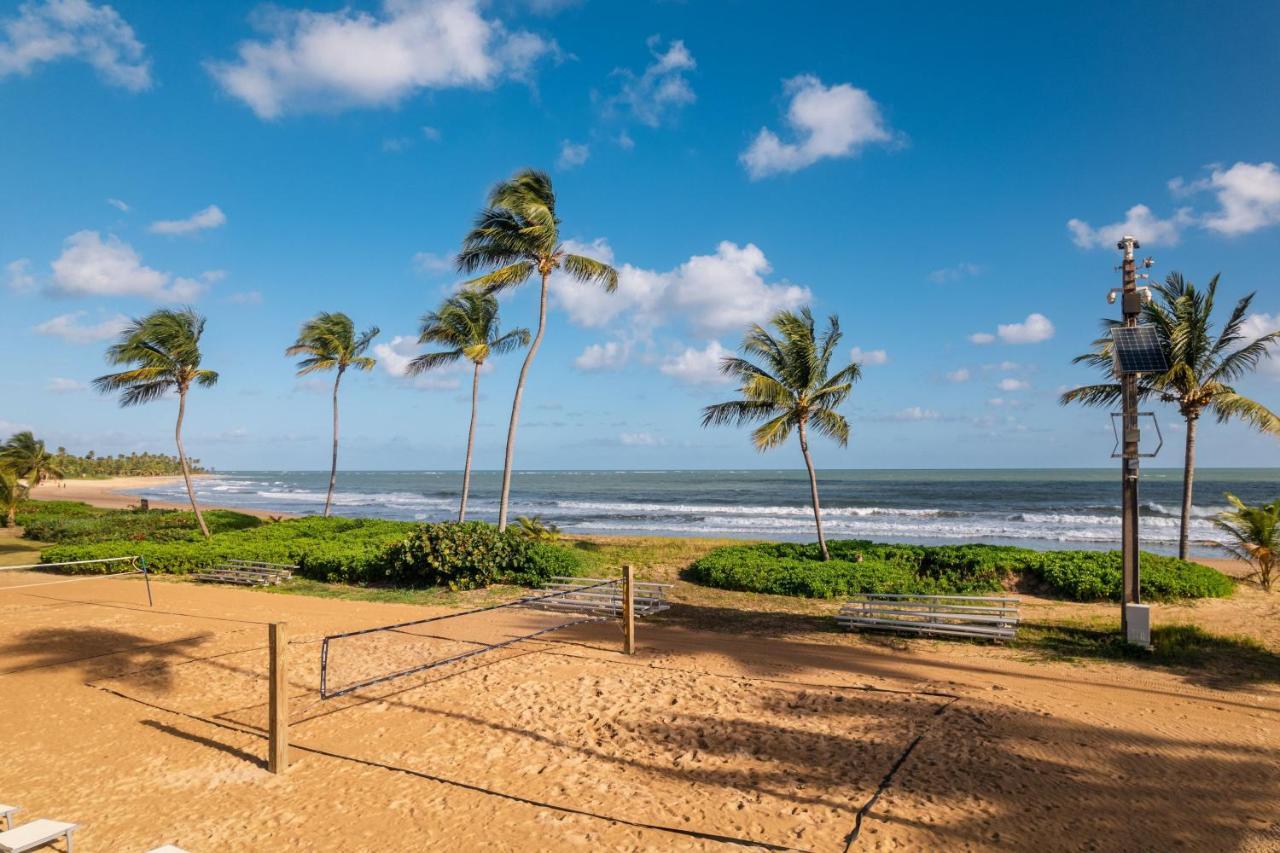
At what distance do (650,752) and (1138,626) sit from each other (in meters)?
7.81

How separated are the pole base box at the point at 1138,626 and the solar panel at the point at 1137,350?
3402 millimetres

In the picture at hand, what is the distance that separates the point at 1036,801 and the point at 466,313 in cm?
1959

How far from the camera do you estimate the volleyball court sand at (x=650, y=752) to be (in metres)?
5.35

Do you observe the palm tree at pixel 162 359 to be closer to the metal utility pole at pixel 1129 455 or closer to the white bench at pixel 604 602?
the white bench at pixel 604 602

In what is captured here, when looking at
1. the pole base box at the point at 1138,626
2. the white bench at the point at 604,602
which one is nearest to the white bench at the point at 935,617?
the pole base box at the point at 1138,626

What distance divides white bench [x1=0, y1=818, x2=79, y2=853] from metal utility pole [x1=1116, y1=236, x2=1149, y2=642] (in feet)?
39.1

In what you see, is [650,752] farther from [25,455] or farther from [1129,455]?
[25,455]

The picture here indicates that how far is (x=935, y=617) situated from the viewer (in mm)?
11383

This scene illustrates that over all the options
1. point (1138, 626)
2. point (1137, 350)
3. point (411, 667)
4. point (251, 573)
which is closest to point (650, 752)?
point (411, 667)

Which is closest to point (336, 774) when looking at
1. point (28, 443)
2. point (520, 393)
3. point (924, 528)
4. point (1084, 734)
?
point (1084, 734)

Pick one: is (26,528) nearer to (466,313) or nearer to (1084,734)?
(466,313)

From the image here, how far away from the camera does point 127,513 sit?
2972 cm

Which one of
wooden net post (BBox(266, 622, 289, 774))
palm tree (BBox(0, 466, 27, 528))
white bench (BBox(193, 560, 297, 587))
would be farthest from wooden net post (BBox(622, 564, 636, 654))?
palm tree (BBox(0, 466, 27, 528))

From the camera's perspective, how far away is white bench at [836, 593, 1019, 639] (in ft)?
36.1
